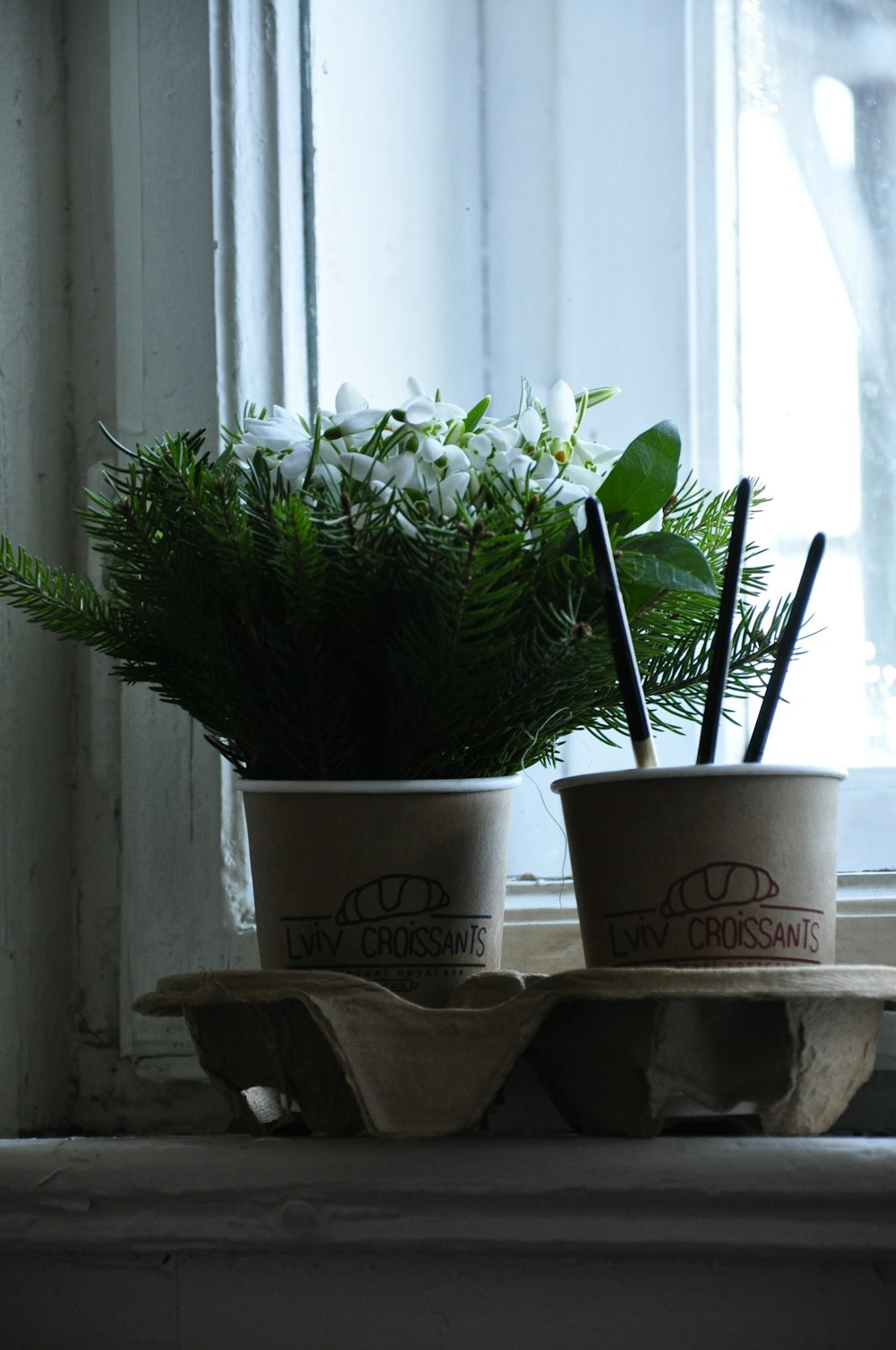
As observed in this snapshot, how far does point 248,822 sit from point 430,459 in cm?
19

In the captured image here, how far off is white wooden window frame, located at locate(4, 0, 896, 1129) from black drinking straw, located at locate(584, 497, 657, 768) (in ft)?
0.87

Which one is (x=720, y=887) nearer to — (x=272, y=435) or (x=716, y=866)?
(x=716, y=866)

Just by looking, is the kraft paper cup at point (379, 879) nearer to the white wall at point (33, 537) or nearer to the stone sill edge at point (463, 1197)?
the stone sill edge at point (463, 1197)

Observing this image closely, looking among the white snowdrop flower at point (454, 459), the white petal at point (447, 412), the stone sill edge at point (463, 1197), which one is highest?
the white petal at point (447, 412)

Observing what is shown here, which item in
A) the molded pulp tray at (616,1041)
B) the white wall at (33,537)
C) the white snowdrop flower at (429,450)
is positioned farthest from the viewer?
the white wall at (33,537)

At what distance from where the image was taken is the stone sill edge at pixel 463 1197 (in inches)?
18.3

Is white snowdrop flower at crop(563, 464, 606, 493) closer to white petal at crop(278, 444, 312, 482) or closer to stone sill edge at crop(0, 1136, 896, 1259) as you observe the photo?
white petal at crop(278, 444, 312, 482)

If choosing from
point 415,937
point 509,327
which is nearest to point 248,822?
point 415,937

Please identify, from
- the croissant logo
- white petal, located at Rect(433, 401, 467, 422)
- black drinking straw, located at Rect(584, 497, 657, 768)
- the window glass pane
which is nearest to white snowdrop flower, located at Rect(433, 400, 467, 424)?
white petal, located at Rect(433, 401, 467, 422)

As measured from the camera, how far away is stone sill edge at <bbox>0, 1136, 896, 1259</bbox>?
18.3 inches

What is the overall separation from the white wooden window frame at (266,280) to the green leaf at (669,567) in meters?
0.28

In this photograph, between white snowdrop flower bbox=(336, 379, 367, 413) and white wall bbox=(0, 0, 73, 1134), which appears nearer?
white snowdrop flower bbox=(336, 379, 367, 413)

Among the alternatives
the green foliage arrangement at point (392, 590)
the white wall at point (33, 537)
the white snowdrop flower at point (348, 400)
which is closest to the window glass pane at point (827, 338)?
the green foliage arrangement at point (392, 590)

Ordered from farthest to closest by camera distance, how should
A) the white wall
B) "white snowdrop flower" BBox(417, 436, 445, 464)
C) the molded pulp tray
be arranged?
1. the white wall
2. "white snowdrop flower" BBox(417, 436, 445, 464)
3. the molded pulp tray
